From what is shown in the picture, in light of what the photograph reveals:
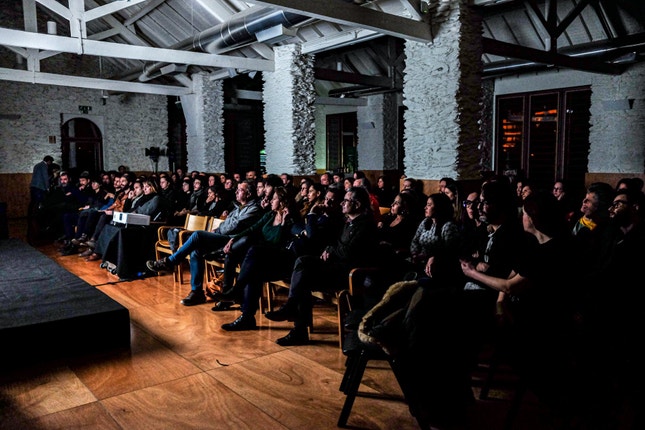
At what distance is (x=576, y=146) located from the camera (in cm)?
1109

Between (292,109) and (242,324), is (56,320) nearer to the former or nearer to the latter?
(242,324)

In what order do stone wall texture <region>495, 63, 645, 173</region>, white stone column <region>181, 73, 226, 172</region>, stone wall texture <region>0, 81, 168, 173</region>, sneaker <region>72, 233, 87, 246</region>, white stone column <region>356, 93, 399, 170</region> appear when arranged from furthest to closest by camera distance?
1. white stone column <region>356, 93, 399, 170</region>
2. stone wall texture <region>0, 81, 168, 173</region>
3. white stone column <region>181, 73, 226, 172</region>
4. stone wall texture <region>495, 63, 645, 173</region>
5. sneaker <region>72, 233, 87, 246</region>

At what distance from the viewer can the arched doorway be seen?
13.8 m

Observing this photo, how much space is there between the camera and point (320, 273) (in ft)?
12.3

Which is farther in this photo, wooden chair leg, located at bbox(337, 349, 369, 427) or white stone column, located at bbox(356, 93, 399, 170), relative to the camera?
white stone column, located at bbox(356, 93, 399, 170)

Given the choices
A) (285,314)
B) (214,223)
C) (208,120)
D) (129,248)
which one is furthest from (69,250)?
(208,120)

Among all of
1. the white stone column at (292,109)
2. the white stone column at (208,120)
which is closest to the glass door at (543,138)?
the white stone column at (292,109)

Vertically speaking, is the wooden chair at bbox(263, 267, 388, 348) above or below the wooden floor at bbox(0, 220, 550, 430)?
above

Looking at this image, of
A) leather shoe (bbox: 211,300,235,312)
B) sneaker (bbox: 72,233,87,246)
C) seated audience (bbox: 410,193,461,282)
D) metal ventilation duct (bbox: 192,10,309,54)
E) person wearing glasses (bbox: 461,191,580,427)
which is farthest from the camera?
sneaker (bbox: 72,233,87,246)

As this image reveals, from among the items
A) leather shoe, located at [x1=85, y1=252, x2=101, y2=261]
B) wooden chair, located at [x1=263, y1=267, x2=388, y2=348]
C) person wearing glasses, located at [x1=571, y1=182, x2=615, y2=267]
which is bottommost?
leather shoe, located at [x1=85, y1=252, x2=101, y2=261]

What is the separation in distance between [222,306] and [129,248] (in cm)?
185

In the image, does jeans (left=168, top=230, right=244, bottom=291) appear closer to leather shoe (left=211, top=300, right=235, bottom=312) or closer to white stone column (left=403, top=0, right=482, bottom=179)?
leather shoe (left=211, top=300, right=235, bottom=312)

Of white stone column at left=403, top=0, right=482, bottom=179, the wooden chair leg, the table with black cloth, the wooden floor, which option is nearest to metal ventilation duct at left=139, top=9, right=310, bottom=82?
white stone column at left=403, top=0, right=482, bottom=179

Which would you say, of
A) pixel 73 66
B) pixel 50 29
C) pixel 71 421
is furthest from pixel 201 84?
pixel 71 421
